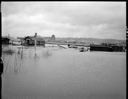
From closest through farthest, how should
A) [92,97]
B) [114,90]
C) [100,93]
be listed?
[92,97]
[100,93]
[114,90]

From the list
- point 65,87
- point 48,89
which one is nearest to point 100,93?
point 65,87

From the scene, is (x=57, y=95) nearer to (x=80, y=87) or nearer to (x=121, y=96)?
(x=80, y=87)

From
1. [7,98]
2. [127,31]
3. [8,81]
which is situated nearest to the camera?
[127,31]

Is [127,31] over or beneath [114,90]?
over

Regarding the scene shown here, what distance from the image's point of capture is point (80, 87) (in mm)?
5203

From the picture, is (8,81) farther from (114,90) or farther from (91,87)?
(114,90)

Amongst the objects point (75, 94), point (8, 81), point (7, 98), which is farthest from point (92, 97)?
point (8, 81)

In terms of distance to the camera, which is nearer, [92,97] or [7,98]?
[7,98]

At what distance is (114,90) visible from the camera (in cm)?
499

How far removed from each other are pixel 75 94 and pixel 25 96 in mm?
1276

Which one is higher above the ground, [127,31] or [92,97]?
[127,31]

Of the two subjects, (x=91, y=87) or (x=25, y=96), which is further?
(x=91, y=87)

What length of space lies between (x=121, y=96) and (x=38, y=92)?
7.04ft

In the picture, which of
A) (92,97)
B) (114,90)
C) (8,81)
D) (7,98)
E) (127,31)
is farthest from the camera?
(8,81)
